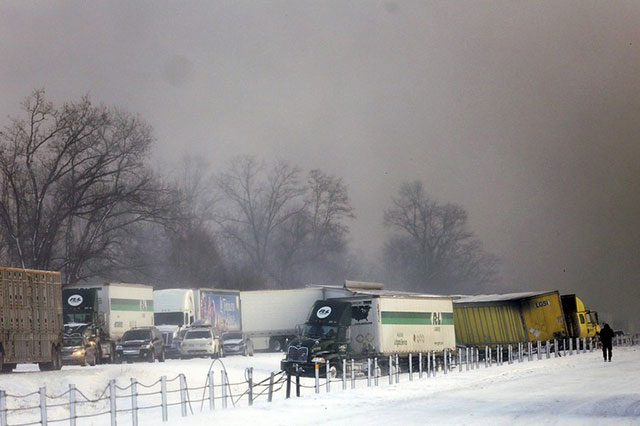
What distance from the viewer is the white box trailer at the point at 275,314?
64.6m

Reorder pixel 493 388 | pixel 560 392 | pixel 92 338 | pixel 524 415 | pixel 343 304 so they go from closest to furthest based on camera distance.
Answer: pixel 524 415 < pixel 560 392 < pixel 493 388 < pixel 343 304 < pixel 92 338

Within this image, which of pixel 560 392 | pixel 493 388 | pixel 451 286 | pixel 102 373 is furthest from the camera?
pixel 451 286

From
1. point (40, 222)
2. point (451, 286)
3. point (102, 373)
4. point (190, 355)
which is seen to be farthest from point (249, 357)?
point (451, 286)

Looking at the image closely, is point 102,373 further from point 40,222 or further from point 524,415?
point 40,222

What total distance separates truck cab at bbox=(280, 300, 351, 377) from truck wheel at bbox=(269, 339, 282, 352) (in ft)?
81.2

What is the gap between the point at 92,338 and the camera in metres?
48.7

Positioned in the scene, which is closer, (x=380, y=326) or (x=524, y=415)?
(x=524, y=415)

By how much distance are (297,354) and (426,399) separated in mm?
10938

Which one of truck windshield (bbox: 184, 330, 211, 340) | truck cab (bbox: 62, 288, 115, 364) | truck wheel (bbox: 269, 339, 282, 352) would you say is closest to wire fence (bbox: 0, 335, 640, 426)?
truck cab (bbox: 62, 288, 115, 364)

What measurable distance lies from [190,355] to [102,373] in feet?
59.3

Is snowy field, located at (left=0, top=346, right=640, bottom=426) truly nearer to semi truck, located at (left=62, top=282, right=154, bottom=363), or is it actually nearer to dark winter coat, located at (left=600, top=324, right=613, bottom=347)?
dark winter coat, located at (left=600, top=324, right=613, bottom=347)

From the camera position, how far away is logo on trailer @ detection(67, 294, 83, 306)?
1978 inches

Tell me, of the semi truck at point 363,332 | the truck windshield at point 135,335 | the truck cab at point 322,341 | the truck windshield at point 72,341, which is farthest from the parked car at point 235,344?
the truck cab at point 322,341

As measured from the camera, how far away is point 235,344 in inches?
2474
